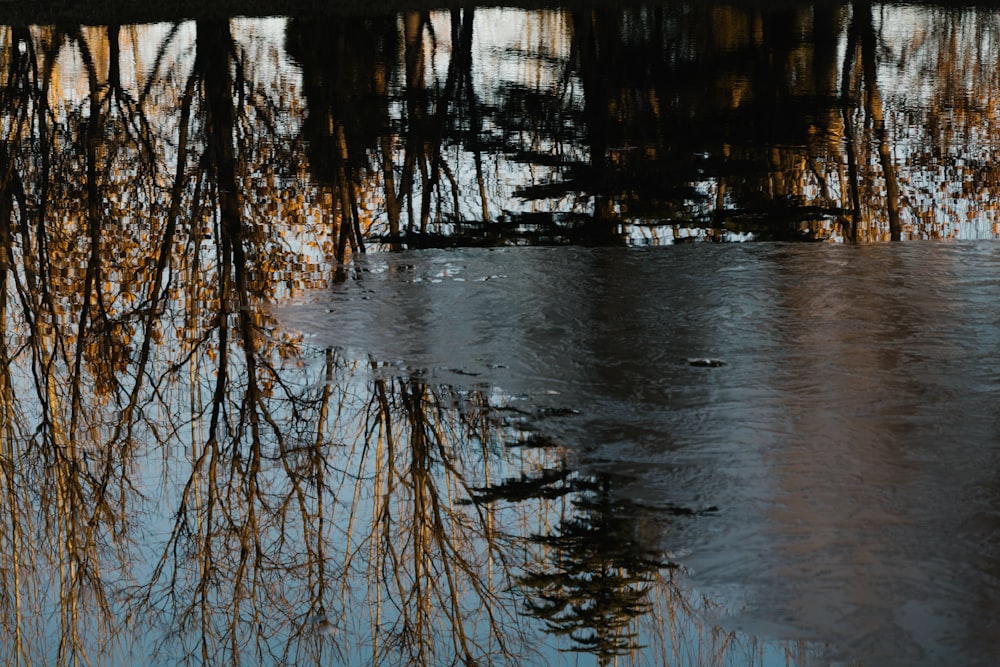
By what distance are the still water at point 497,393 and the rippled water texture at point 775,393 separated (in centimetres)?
2

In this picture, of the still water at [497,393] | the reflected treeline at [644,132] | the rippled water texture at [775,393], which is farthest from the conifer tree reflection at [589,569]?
the reflected treeline at [644,132]

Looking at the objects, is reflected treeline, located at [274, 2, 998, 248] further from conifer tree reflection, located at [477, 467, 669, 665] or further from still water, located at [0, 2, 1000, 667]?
conifer tree reflection, located at [477, 467, 669, 665]

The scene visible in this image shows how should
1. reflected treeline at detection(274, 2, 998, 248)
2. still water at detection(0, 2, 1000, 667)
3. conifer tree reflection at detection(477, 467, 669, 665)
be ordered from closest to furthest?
conifer tree reflection at detection(477, 467, 669, 665)
still water at detection(0, 2, 1000, 667)
reflected treeline at detection(274, 2, 998, 248)

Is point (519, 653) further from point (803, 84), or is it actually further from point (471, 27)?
point (471, 27)

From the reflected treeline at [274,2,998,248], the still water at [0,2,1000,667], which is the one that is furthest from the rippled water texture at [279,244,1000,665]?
the reflected treeline at [274,2,998,248]

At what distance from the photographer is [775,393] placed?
7.14m

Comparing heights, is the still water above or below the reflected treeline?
below

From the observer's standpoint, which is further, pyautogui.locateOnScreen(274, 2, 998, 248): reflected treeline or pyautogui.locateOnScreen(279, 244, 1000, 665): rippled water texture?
pyautogui.locateOnScreen(274, 2, 998, 248): reflected treeline

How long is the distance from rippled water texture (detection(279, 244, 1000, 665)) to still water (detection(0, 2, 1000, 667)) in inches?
1.0

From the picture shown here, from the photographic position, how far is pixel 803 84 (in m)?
21.4

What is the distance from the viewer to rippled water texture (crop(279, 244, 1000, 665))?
5078mm

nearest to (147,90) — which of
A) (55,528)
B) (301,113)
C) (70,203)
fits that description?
(301,113)

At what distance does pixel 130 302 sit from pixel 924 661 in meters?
6.45

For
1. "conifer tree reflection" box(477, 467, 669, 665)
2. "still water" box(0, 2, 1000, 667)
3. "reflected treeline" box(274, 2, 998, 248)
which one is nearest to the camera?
"conifer tree reflection" box(477, 467, 669, 665)
